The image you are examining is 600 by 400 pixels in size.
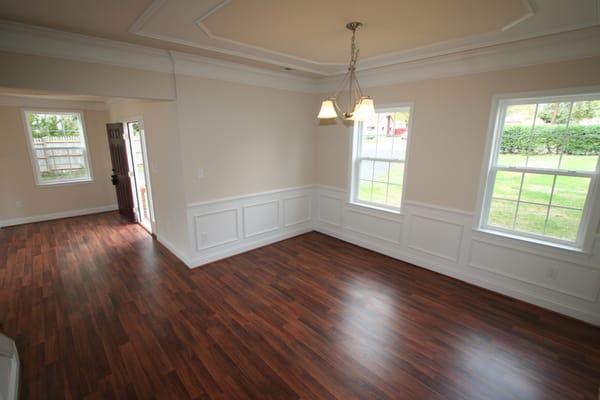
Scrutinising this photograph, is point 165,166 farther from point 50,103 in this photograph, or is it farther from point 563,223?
point 563,223

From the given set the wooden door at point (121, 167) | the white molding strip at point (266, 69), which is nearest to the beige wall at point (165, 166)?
the white molding strip at point (266, 69)

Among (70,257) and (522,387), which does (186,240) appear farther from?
(522,387)

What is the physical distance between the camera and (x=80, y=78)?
8.89ft

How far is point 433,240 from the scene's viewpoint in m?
3.66

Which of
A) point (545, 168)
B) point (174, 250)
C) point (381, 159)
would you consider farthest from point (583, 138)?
point (174, 250)

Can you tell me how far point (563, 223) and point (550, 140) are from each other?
2.82 feet

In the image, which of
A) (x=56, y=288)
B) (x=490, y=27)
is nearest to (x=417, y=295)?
(x=490, y=27)

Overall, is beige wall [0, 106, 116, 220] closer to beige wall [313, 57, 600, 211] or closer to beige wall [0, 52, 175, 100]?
beige wall [0, 52, 175, 100]

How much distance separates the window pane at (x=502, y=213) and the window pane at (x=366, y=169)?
1665 mm

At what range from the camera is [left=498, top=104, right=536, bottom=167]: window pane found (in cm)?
284

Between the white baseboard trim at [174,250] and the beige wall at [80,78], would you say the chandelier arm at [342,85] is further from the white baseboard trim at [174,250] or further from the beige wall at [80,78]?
the white baseboard trim at [174,250]

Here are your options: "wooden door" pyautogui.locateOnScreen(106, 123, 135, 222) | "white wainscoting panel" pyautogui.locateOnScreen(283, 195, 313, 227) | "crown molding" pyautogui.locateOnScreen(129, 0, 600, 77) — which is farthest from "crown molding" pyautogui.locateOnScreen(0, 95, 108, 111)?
"white wainscoting panel" pyautogui.locateOnScreen(283, 195, 313, 227)

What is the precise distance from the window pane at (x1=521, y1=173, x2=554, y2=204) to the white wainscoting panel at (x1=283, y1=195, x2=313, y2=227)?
3.13 meters

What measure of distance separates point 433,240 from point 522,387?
6.07ft
